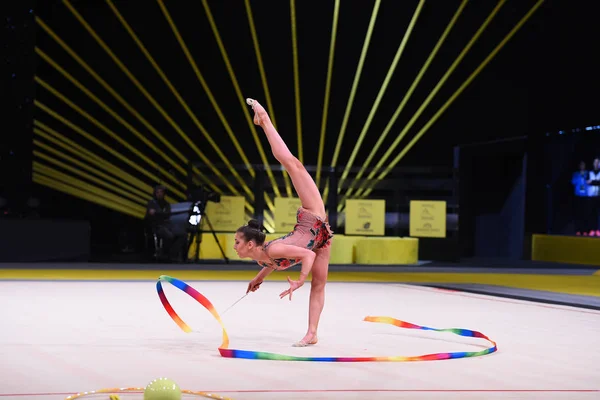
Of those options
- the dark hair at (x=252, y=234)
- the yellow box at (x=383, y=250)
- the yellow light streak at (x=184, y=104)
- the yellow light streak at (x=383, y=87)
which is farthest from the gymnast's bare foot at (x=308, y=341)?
the yellow light streak at (x=383, y=87)

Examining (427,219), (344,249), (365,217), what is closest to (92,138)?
(344,249)

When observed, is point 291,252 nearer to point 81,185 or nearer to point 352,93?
point 352,93

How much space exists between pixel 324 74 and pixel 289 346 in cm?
1375

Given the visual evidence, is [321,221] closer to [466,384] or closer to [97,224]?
[466,384]

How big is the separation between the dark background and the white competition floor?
8368mm

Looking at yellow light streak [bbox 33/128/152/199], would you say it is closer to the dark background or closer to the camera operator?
the dark background

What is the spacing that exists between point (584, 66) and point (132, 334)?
1285 centimetres

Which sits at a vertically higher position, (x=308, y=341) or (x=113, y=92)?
(x=113, y=92)

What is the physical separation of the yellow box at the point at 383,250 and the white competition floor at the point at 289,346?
21.2 ft

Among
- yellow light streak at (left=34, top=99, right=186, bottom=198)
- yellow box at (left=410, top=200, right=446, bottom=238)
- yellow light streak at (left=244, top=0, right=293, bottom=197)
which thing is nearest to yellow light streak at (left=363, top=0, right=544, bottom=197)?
yellow box at (left=410, top=200, right=446, bottom=238)

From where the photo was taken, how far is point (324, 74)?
19.5 m

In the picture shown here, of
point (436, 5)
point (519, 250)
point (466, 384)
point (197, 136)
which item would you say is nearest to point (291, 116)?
point (197, 136)

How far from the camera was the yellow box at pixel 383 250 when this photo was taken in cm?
1733

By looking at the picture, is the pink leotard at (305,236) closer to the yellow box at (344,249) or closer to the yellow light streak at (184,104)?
the yellow box at (344,249)
